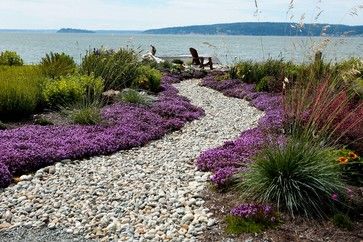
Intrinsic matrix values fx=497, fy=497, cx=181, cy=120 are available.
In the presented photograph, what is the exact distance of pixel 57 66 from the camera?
1700 centimetres

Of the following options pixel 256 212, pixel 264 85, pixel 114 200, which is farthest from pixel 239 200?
pixel 264 85

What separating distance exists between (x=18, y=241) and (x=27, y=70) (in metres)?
12.4

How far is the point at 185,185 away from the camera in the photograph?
7.86 meters

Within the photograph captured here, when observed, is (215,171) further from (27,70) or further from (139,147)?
(27,70)

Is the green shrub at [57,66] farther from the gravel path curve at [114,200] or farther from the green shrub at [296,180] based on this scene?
the green shrub at [296,180]

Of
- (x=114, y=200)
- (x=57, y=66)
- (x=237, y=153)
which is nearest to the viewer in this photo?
(x=114, y=200)

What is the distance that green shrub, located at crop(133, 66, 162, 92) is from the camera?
18.5 m

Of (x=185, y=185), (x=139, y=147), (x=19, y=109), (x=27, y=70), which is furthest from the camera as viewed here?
(x=27, y=70)

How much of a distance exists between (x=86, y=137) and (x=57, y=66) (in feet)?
22.8

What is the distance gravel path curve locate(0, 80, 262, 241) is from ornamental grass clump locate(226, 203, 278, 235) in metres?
0.31

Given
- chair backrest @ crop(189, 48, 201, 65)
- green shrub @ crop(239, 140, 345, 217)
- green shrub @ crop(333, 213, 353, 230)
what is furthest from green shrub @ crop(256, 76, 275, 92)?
chair backrest @ crop(189, 48, 201, 65)

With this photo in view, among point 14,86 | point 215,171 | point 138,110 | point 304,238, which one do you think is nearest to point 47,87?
point 14,86

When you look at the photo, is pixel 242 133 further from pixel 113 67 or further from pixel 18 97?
pixel 113 67

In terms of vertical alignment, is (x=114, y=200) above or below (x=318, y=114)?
below
